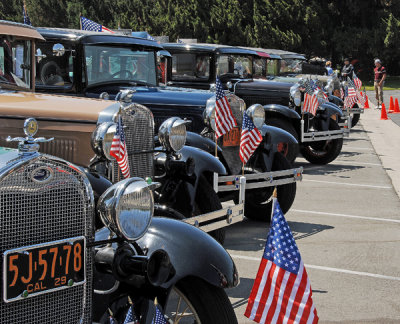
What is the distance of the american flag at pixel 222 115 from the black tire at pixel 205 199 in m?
1.25

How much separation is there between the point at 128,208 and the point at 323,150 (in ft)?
29.0

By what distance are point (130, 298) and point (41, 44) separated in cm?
519

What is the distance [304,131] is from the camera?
11039 millimetres

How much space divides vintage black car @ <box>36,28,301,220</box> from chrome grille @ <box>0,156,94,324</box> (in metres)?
3.95

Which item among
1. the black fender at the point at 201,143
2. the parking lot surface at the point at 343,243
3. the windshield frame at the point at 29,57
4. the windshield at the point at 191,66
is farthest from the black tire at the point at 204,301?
the windshield at the point at 191,66

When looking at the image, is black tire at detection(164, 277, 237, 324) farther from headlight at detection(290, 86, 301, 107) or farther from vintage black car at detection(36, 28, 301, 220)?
headlight at detection(290, 86, 301, 107)

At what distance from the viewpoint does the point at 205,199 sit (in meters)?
5.55

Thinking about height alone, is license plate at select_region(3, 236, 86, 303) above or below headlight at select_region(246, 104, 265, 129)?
below

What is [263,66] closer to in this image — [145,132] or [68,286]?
[145,132]

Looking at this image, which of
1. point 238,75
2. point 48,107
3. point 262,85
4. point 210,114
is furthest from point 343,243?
point 238,75

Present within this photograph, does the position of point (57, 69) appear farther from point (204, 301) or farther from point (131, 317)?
point (131, 317)

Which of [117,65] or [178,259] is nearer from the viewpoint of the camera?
[178,259]

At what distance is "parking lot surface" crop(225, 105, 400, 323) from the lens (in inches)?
190

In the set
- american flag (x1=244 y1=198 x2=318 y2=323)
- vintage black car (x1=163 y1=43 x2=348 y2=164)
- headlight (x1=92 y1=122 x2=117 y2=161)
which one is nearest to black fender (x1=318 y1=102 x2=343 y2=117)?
vintage black car (x1=163 y1=43 x2=348 y2=164)
